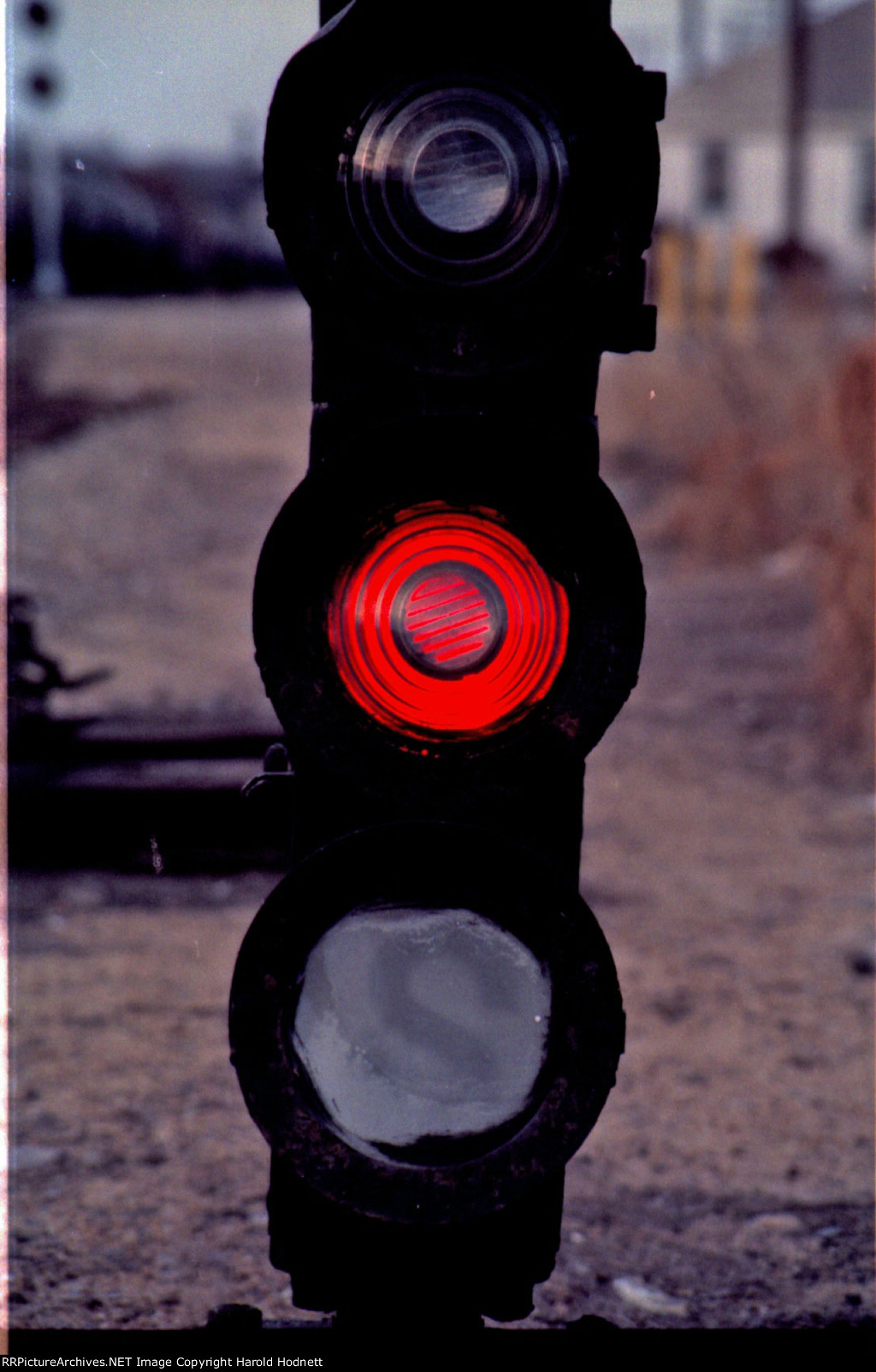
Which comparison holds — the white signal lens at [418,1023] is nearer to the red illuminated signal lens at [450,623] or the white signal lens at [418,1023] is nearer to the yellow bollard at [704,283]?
the red illuminated signal lens at [450,623]

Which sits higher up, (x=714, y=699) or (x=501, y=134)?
(x=501, y=134)

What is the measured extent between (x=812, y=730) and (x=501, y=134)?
522 centimetres

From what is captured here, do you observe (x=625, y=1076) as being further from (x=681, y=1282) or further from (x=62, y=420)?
(x=62, y=420)

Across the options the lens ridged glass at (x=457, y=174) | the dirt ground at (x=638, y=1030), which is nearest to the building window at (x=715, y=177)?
the dirt ground at (x=638, y=1030)

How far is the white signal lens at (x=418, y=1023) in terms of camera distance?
1.40 meters

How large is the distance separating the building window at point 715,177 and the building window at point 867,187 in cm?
419

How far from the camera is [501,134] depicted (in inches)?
53.1

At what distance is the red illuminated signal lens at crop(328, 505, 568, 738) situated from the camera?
54.4 inches

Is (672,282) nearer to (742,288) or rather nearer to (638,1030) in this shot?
(742,288)

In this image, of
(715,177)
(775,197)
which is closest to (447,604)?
(775,197)

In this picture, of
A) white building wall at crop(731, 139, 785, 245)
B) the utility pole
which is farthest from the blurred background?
white building wall at crop(731, 139, 785, 245)

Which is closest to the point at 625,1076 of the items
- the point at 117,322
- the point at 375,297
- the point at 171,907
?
the point at 171,907

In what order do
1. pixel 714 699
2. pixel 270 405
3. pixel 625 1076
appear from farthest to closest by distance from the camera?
pixel 270 405
pixel 714 699
pixel 625 1076

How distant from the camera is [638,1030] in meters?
3.70
